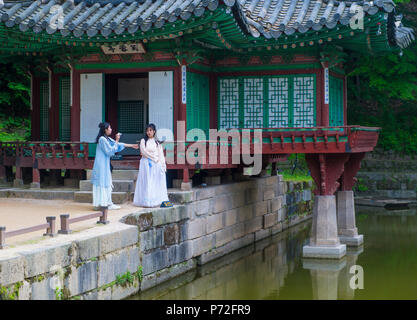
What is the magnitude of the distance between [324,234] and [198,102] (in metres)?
4.70

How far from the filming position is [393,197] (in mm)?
29859

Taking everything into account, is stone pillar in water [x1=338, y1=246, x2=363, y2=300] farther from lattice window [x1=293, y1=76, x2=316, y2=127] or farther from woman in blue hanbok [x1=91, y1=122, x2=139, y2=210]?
woman in blue hanbok [x1=91, y1=122, x2=139, y2=210]

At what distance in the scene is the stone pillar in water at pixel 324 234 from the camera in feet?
52.7

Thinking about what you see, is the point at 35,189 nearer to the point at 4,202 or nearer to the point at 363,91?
the point at 4,202

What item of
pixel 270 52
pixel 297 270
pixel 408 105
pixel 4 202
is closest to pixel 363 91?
pixel 408 105

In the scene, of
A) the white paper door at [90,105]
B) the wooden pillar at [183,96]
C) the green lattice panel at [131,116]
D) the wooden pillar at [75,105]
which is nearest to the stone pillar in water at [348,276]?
the wooden pillar at [183,96]

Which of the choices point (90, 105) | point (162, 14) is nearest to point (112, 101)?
point (90, 105)

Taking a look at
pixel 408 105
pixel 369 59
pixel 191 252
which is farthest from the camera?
pixel 408 105

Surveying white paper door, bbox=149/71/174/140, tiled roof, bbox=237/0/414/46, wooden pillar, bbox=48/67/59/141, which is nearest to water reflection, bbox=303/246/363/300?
white paper door, bbox=149/71/174/140

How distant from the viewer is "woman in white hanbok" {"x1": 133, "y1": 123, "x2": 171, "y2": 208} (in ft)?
43.4

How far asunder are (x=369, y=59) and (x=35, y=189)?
18428 millimetres

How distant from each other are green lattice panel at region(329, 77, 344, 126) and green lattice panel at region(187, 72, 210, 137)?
337cm

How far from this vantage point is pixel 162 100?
53.3 ft

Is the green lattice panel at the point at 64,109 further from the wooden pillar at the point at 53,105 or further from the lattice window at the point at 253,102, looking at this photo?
the lattice window at the point at 253,102
